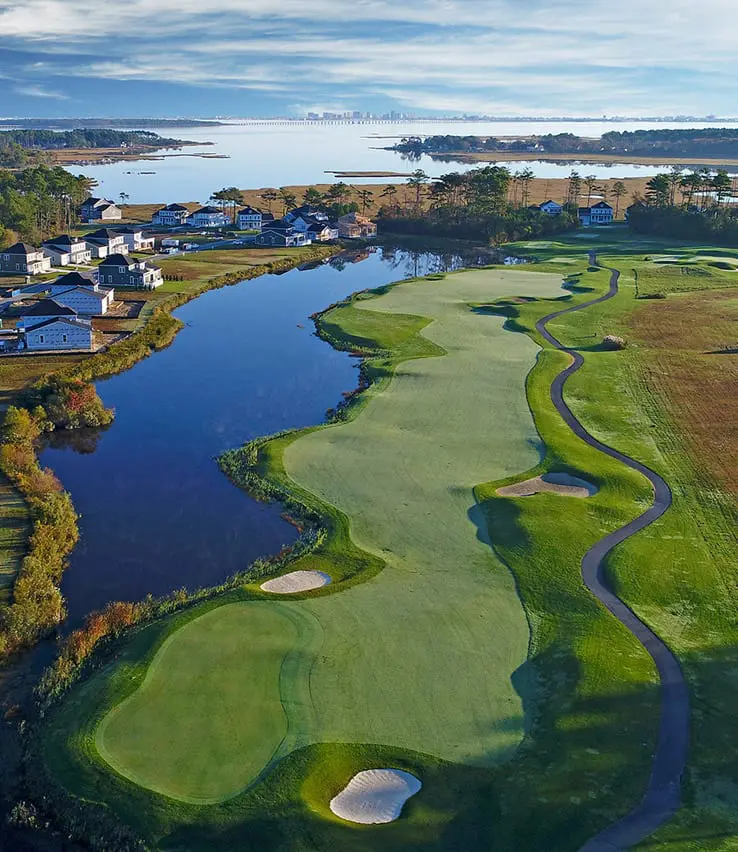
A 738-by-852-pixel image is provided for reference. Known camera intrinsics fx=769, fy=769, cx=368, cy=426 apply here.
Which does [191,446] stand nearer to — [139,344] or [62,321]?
[139,344]

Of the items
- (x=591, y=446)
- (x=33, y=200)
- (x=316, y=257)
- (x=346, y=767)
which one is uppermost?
(x=33, y=200)

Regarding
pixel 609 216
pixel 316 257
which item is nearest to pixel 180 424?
pixel 316 257

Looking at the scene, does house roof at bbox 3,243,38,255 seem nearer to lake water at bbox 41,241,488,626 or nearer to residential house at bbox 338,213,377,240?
lake water at bbox 41,241,488,626

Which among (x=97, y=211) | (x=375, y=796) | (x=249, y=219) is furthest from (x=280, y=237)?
(x=375, y=796)

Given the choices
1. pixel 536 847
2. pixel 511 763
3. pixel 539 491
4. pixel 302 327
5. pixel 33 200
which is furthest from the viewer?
pixel 33 200

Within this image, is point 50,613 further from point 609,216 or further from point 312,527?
point 609,216

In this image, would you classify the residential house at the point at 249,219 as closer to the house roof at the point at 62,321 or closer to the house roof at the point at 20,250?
→ the house roof at the point at 20,250

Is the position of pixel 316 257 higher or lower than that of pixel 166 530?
higher
